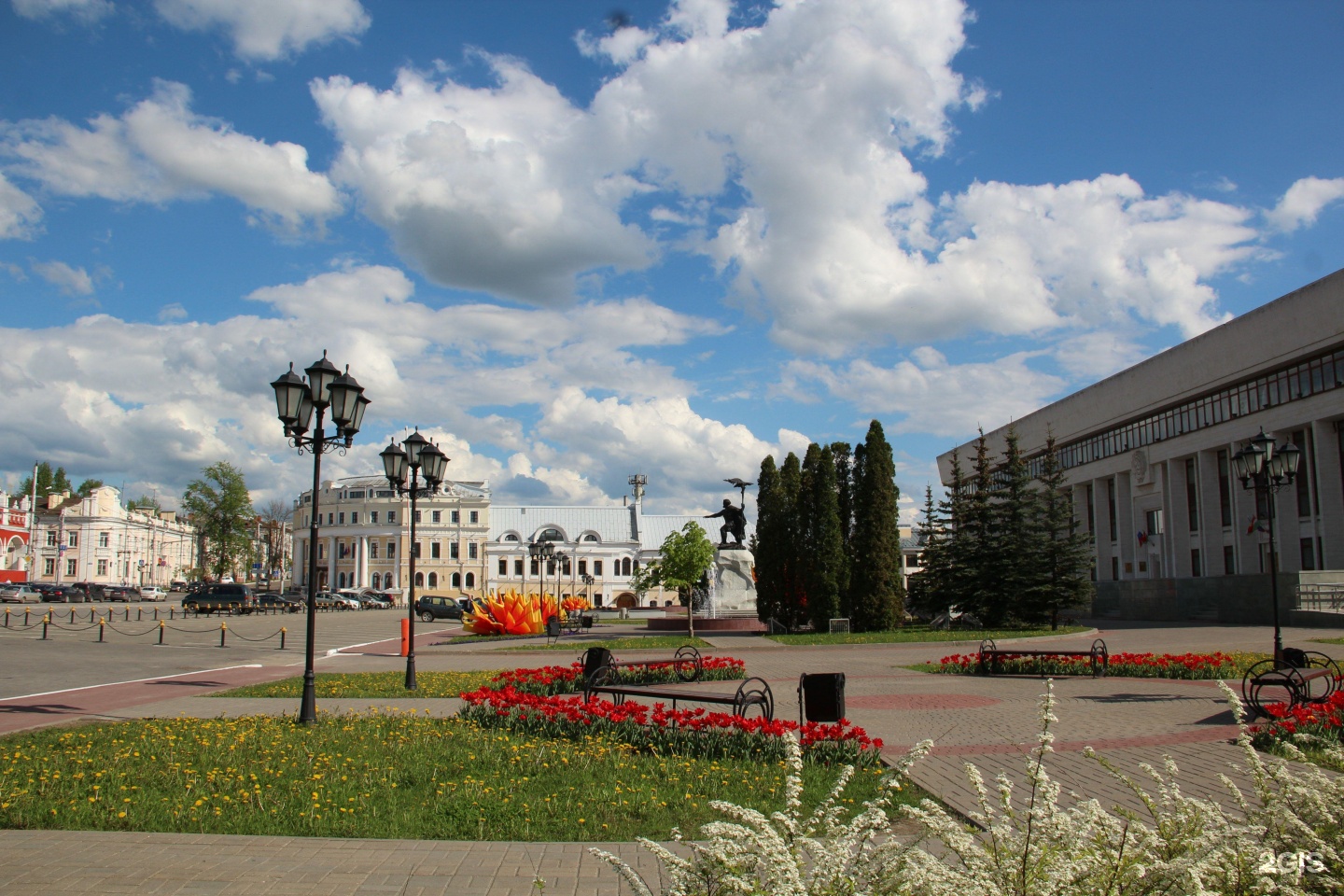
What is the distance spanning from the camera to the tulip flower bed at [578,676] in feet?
48.4

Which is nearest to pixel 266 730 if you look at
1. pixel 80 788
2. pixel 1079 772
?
pixel 80 788

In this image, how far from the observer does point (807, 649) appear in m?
25.2

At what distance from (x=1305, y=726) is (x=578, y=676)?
396 inches

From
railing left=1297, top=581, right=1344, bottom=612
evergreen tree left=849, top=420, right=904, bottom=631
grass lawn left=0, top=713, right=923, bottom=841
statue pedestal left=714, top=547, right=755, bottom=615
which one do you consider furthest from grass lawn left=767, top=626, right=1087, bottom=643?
grass lawn left=0, top=713, right=923, bottom=841

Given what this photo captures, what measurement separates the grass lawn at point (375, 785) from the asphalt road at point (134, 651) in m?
8.35

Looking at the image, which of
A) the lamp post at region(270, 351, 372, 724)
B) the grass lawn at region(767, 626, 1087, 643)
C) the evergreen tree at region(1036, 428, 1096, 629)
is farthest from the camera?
the evergreen tree at region(1036, 428, 1096, 629)

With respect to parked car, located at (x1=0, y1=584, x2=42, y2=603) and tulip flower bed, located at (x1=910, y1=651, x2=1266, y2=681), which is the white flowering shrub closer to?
tulip flower bed, located at (x1=910, y1=651, x2=1266, y2=681)

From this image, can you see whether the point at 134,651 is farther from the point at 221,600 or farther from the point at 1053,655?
the point at 221,600

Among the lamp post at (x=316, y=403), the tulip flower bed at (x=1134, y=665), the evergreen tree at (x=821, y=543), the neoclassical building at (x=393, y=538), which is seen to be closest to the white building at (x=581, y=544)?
the neoclassical building at (x=393, y=538)

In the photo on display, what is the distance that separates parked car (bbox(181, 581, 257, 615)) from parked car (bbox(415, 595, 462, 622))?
33.8 ft

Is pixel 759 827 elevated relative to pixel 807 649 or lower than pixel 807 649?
elevated

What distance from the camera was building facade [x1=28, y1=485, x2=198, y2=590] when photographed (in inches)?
3573

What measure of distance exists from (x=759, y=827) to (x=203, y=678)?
57.0ft

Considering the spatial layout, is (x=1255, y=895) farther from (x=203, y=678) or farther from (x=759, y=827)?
(x=203, y=678)
